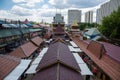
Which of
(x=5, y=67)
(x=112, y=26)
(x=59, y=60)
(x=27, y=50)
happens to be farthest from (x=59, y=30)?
(x=5, y=67)

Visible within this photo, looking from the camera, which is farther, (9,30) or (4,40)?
(9,30)

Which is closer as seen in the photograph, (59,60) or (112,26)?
(59,60)

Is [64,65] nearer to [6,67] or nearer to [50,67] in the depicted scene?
[50,67]

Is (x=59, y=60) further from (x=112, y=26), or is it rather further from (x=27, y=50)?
(x=112, y=26)

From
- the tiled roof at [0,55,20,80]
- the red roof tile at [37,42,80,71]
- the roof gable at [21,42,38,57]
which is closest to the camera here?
the tiled roof at [0,55,20,80]

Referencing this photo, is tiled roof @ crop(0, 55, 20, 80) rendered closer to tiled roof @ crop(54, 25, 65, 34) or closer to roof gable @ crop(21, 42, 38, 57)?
roof gable @ crop(21, 42, 38, 57)

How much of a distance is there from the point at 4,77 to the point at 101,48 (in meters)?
11.8

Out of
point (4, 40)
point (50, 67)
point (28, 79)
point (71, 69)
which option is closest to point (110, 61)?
point (71, 69)

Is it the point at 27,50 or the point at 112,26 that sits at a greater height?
the point at 112,26

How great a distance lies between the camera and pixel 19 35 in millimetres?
43781

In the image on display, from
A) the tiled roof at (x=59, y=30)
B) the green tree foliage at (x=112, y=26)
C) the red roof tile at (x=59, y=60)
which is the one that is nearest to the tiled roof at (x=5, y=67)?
the red roof tile at (x=59, y=60)

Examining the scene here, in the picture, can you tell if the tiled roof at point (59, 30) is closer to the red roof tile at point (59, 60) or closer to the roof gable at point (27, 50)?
the roof gable at point (27, 50)

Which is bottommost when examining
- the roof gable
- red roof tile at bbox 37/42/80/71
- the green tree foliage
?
the roof gable

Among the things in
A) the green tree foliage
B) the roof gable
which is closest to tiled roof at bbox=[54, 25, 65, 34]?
the green tree foliage
